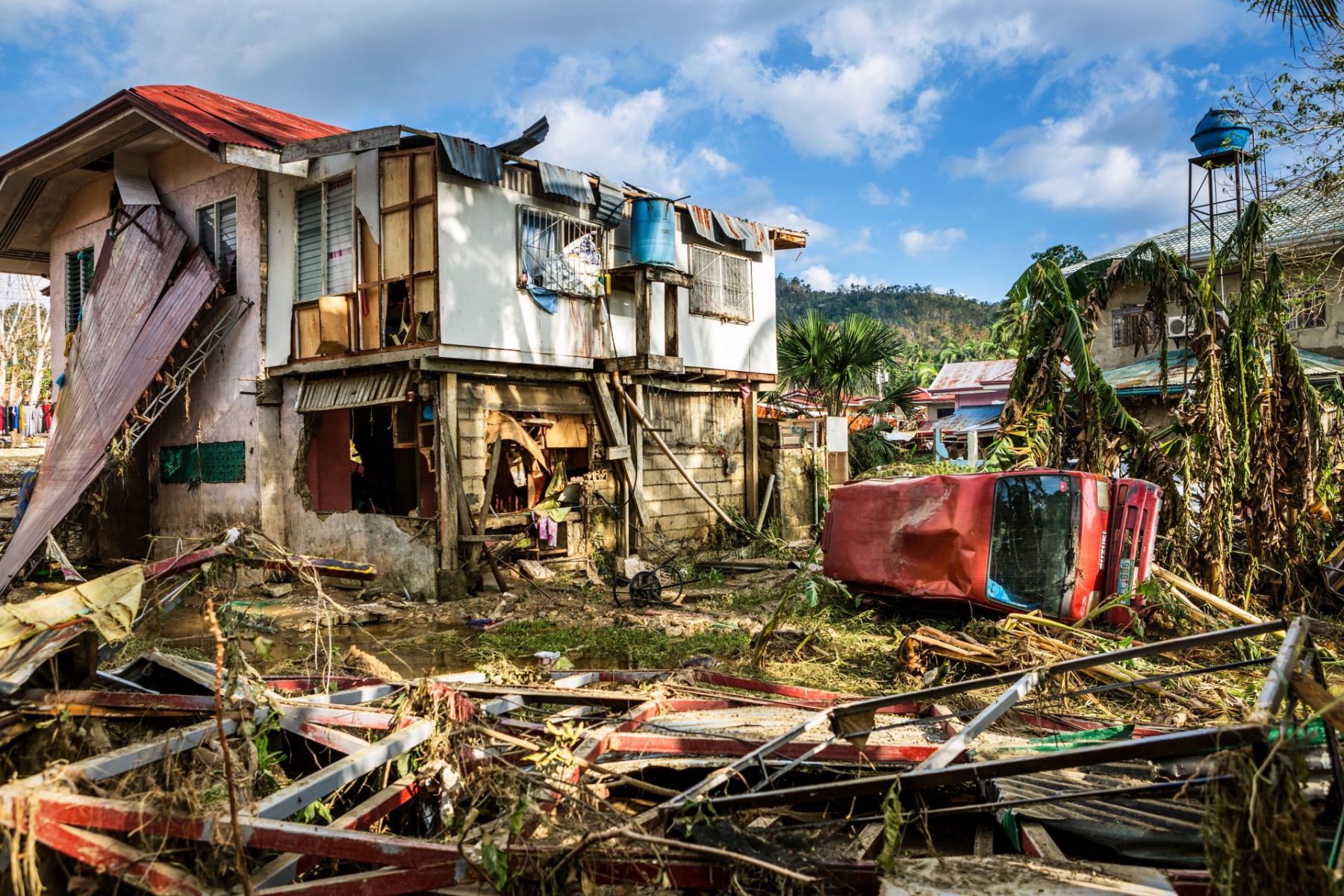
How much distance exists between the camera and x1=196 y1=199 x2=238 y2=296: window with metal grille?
46.3 feet

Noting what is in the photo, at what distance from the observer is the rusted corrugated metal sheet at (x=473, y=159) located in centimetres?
1159

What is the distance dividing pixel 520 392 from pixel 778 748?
9.97 m

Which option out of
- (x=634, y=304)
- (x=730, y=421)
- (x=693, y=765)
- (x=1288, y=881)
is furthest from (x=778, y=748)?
(x=730, y=421)

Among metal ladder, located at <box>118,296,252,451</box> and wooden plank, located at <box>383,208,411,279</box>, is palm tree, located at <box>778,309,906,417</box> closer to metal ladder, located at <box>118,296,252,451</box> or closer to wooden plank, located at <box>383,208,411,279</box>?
wooden plank, located at <box>383,208,411,279</box>

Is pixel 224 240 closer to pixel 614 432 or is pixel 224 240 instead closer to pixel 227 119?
pixel 227 119

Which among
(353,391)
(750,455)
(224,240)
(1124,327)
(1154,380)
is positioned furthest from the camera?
(1124,327)

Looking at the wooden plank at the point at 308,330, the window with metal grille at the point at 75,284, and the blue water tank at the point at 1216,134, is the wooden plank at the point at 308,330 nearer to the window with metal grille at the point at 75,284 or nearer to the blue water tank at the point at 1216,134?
the window with metal grille at the point at 75,284

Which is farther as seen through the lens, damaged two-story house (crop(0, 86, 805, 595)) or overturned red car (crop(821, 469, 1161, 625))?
damaged two-story house (crop(0, 86, 805, 595))

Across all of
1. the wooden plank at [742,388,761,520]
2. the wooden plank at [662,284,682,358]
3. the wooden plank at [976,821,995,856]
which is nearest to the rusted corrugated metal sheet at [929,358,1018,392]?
the wooden plank at [742,388,761,520]

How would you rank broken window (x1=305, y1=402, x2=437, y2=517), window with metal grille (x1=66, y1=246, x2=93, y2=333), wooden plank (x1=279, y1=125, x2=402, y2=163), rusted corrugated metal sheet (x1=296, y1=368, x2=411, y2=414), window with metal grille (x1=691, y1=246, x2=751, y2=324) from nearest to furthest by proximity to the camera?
1. wooden plank (x1=279, y1=125, x2=402, y2=163)
2. rusted corrugated metal sheet (x1=296, y1=368, x2=411, y2=414)
3. broken window (x1=305, y1=402, x2=437, y2=517)
4. window with metal grille (x1=691, y1=246, x2=751, y2=324)
5. window with metal grille (x1=66, y1=246, x2=93, y2=333)

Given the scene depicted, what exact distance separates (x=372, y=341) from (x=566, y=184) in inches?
148

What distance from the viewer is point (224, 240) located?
1431 centimetres

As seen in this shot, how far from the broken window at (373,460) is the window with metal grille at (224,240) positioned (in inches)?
112

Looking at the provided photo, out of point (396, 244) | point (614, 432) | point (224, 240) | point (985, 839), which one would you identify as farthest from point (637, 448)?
point (985, 839)
